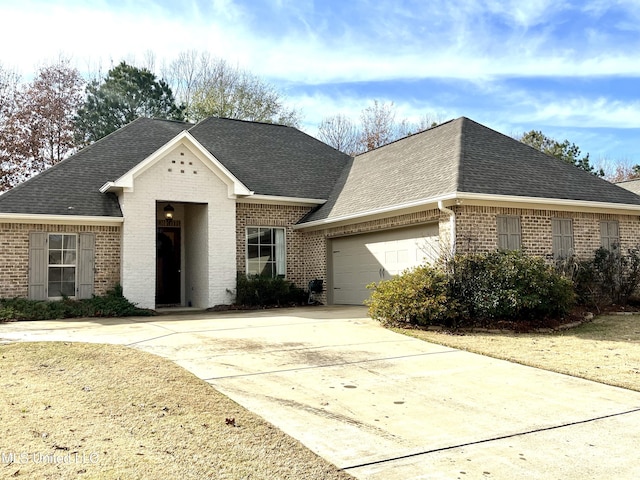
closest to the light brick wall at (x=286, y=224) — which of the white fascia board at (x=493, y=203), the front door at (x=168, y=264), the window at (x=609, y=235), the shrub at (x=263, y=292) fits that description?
the shrub at (x=263, y=292)

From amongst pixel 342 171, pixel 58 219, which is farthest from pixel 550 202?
pixel 58 219

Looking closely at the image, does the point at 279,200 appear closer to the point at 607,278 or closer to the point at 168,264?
the point at 168,264

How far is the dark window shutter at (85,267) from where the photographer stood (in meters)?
15.3

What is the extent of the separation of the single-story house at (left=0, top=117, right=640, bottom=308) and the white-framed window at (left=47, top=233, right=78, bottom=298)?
28 millimetres

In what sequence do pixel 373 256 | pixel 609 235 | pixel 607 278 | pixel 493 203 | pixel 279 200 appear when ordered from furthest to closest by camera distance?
pixel 279 200 → pixel 373 256 → pixel 609 235 → pixel 607 278 → pixel 493 203

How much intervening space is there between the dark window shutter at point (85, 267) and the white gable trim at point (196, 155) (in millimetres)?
1607

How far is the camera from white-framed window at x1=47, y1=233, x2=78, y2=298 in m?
15.1

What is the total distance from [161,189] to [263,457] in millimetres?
12755

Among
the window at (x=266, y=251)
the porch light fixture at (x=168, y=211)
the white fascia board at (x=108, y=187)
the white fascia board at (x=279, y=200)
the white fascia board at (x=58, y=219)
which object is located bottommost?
the window at (x=266, y=251)

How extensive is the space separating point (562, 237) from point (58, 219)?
13.4 metres

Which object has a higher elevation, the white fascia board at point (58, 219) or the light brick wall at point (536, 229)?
the white fascia board at point (58, 219)

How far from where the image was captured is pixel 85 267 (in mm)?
15328

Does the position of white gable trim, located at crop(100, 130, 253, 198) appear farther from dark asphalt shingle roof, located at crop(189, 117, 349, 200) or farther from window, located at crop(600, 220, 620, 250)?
window, located at crop(600, 220, 620, 250)

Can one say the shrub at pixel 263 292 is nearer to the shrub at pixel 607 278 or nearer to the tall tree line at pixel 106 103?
the shrub at pixel 607 278
